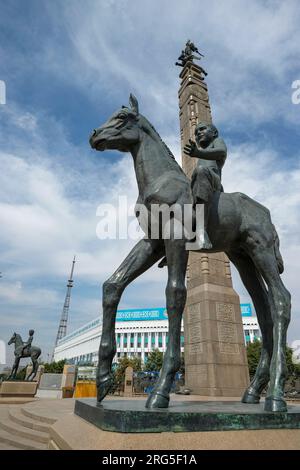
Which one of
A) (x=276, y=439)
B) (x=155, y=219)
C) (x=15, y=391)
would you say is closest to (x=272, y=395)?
(x=276, y=439)

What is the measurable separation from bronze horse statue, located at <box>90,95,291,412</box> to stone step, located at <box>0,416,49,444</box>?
1544mm

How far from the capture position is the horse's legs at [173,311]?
2.71 m

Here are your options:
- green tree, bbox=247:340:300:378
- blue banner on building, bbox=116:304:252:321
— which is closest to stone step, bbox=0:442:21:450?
green tree, bbox=247:340:300:378

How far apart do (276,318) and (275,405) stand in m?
0.90

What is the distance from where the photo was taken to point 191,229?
3.27 metres

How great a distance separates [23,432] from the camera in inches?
165

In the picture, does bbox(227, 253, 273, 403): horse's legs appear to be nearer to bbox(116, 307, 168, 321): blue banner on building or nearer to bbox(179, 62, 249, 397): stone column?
bbox(179, 62, 249, 397): stone column

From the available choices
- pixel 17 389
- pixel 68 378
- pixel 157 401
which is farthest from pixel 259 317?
pixel 68 378

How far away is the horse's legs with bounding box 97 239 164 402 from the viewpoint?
306cm

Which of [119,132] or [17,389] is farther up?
[119,132]

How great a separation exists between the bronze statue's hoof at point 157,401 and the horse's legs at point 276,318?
89cm

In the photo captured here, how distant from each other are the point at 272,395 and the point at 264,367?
37.0 inches

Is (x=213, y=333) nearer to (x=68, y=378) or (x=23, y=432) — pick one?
(x=23, y=432)
